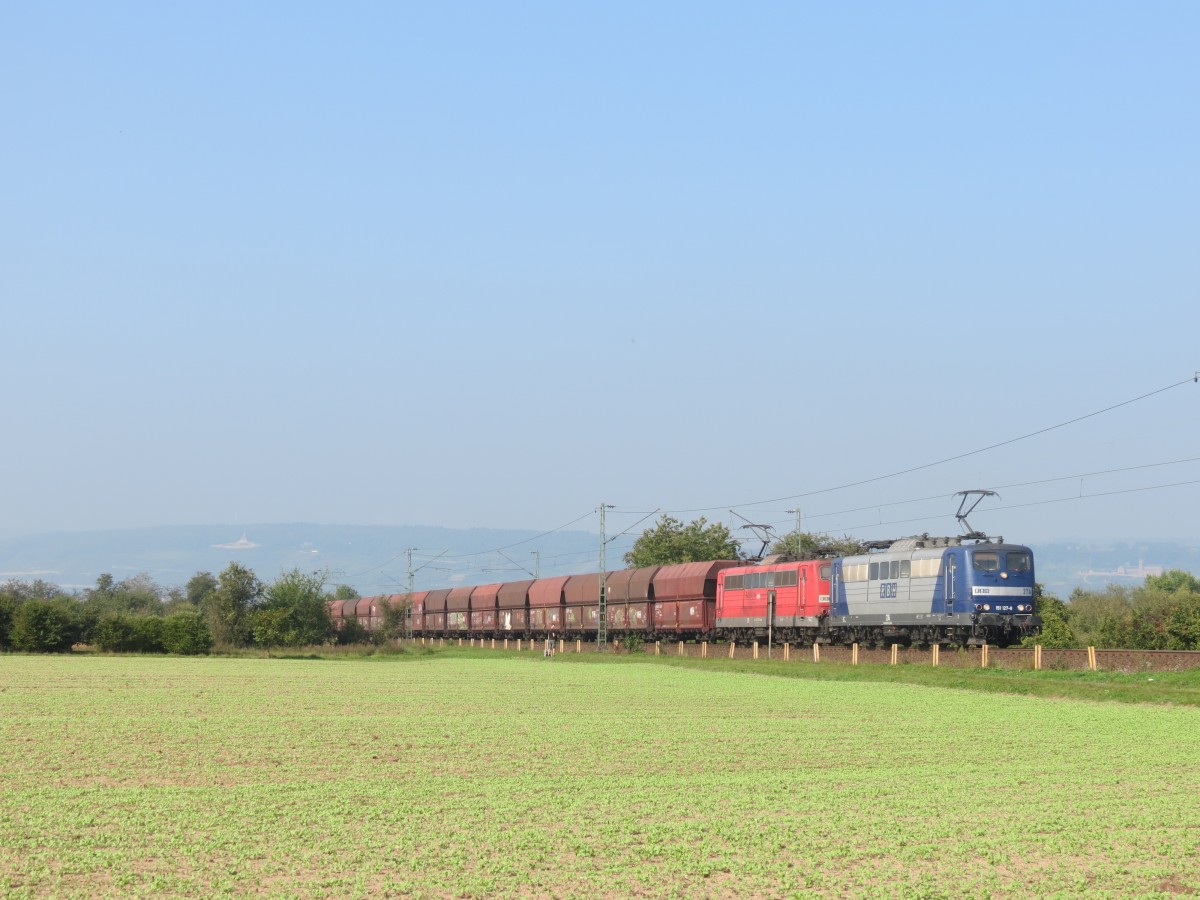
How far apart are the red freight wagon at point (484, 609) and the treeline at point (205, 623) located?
35.3 feet

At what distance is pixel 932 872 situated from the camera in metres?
14.6

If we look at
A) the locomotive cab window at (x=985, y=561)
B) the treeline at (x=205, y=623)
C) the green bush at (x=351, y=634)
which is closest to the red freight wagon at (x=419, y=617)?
the treeline at (x=205, y=623)

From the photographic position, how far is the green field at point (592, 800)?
14148mm

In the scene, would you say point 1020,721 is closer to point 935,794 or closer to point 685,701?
point 685,701

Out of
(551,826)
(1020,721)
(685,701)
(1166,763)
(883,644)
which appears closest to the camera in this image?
(551,826)

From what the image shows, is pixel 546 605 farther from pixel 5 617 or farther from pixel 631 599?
pixel 5 617

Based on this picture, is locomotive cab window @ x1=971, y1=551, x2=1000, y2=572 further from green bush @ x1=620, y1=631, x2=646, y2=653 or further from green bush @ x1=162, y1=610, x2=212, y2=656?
green bush @ x1=162, y1=610, x2=212, y2=656

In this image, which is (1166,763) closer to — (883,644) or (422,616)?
(883,644)

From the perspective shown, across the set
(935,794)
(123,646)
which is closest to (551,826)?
(935,794)

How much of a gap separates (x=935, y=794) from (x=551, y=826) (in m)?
6.48

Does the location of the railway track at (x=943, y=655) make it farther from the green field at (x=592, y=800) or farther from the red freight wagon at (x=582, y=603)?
the green field at (x=592, y=800)

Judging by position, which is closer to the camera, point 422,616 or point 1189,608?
point 1189,608

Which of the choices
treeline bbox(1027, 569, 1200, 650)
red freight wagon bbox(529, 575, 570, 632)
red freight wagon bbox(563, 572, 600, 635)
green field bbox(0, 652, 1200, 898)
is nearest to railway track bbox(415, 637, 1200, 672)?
red freight wagon bbox(563, 572, 600, 635)

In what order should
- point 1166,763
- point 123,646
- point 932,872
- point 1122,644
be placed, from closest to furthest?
point 932,872 < point 1166,763 < point 1122,644 < point 123,646
